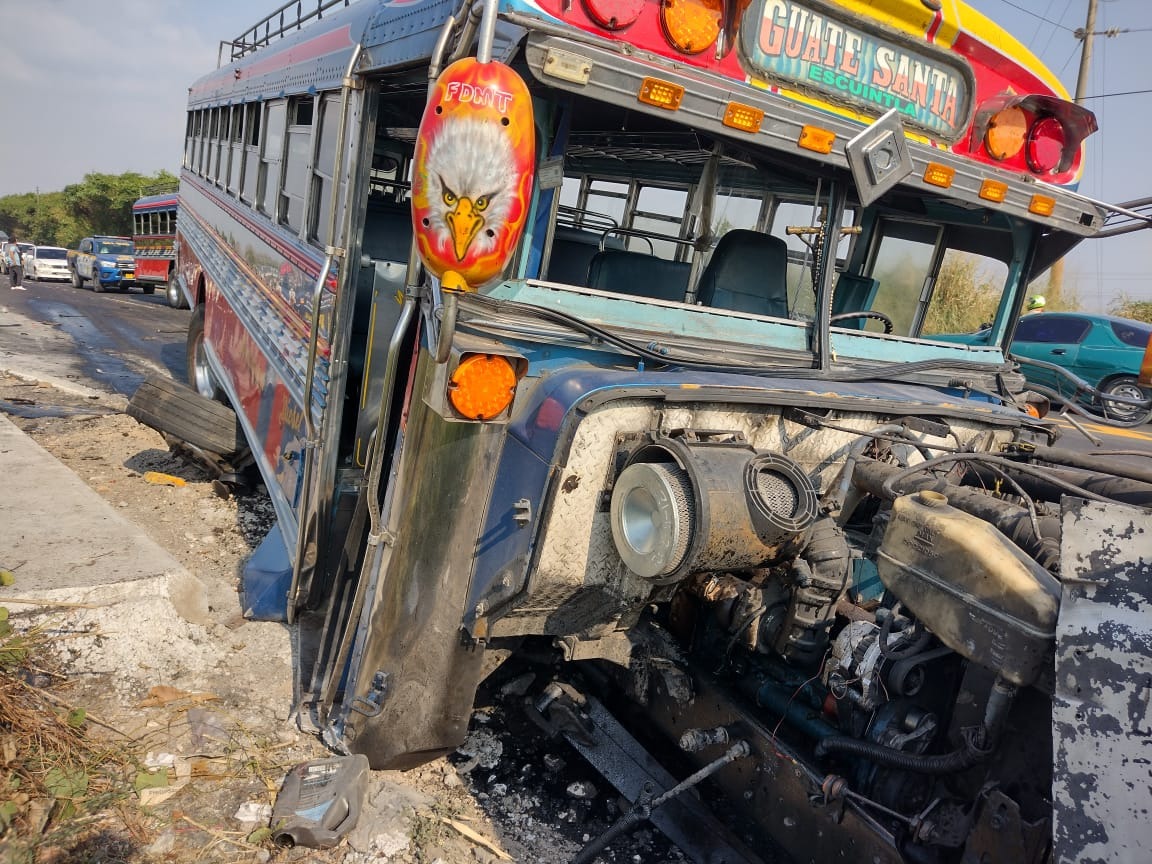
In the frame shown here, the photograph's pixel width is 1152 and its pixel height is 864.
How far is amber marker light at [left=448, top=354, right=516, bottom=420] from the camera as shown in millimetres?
2264

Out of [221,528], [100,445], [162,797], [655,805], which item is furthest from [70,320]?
[655,805]

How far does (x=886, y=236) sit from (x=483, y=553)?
2.28m

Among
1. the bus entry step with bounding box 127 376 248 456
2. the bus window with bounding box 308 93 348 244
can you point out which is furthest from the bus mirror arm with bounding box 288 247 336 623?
the bus entry step with bounding box 127 376 248 456

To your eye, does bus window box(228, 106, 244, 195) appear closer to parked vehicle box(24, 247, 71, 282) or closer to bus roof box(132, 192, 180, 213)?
bus roof box(132, 192, 180, 213)

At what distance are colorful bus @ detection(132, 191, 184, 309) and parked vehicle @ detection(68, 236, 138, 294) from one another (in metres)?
1.65

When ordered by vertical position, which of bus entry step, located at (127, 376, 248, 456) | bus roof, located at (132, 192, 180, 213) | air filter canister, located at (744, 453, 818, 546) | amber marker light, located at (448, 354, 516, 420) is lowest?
bus entry step, located at (127, 376, 248, 456)

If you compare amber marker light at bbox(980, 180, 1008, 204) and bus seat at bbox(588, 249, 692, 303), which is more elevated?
amber marker light at bbox(980, 180, 1008, 204)

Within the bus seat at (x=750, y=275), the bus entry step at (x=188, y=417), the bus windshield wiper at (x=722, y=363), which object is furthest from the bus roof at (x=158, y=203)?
the bus windshield wiper at (x=722, y=363)

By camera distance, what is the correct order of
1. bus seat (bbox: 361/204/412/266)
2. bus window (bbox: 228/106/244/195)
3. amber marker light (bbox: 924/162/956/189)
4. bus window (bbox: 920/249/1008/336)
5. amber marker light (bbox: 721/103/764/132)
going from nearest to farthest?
amber marker light (bbox: 721/103/764/132)
amber marker light (bbox: 924/162/956/189)
bus window (bbox: 920/249/1008/336)
bus seat (bbox: 361/204/412/266)
bus window (bbox: 228/106/244/195)

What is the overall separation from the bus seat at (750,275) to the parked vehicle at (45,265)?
1067 inches

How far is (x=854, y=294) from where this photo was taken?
12.1 ft

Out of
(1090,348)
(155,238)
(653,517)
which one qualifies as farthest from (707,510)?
(155,238)

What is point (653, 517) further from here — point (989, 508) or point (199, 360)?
point (199, 360)

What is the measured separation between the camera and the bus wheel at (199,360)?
834cm
